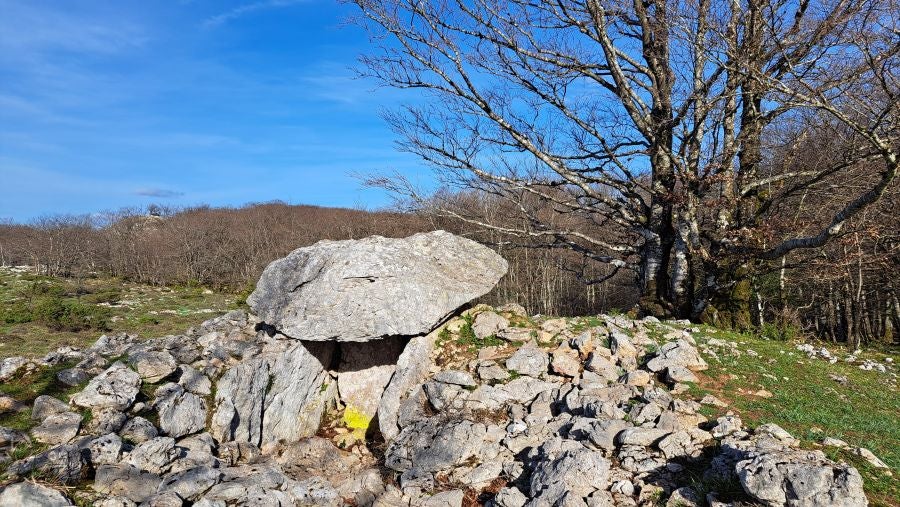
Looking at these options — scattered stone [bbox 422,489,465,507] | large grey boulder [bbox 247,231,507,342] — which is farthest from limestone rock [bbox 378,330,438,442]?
scattered stone [bbox 422,489,465,507]

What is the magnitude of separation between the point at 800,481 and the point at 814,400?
3.44 m

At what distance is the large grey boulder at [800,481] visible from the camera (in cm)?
372

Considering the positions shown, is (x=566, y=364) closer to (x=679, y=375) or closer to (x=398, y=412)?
(x=679, y=375)

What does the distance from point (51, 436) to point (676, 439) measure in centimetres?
650

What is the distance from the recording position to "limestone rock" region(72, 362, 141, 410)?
6.00 meters

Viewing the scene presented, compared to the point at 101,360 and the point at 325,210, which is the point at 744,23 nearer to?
the point at 101,360

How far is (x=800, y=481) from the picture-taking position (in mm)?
3824

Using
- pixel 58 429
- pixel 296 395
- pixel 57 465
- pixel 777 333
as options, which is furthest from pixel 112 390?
pixel 777 333

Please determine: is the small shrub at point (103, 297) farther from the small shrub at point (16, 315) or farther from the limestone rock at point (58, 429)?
the limestone rock at point (58, 429)

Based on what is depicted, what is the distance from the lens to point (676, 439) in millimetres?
5223

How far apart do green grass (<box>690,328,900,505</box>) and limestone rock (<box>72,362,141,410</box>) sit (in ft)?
22.5

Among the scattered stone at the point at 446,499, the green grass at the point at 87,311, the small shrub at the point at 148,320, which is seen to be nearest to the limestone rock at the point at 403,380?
the scattered stone at the point at 446,499

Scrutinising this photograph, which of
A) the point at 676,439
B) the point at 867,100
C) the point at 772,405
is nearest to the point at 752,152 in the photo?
the point at 867,100

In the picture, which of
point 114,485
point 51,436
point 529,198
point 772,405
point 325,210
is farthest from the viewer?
point 325,210
